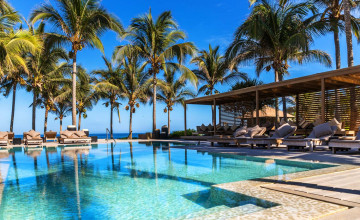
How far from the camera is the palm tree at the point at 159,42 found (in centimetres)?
1778

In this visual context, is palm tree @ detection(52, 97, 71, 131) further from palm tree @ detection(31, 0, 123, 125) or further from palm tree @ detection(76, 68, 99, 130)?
palm tree @ detection(31, 0, 123, 125)

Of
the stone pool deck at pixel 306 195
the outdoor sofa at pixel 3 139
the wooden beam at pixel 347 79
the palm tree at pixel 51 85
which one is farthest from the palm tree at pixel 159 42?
the stone pool deck at pixel 306 195

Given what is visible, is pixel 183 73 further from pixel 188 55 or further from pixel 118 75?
pixel 118 75

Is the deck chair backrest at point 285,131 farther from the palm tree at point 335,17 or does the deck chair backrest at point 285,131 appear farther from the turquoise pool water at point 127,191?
the palm tree at point 335,17

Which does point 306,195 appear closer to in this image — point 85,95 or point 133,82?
point 133,82

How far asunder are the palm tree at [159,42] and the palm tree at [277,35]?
359 centimetres

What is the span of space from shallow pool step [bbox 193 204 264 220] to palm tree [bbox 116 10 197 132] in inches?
603

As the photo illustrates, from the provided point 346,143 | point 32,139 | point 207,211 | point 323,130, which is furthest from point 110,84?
point 207,211

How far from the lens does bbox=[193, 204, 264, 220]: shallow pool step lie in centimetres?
269

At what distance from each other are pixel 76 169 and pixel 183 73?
12911mm

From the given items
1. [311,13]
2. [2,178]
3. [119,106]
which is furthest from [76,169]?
[119,106]

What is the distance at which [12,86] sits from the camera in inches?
805


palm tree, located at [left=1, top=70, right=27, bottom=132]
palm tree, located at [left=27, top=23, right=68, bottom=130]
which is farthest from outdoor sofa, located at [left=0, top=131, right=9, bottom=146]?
palm tree, located at [left=1, top=70, right=27, bottom=132]

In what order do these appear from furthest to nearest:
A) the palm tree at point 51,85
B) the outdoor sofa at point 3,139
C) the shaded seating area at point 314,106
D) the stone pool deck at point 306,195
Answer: the palm tree at point 51,85
the outdoor sofa at point 3,139
the shaded seating area at point 314,106
the stone pool deck at point 306,195
